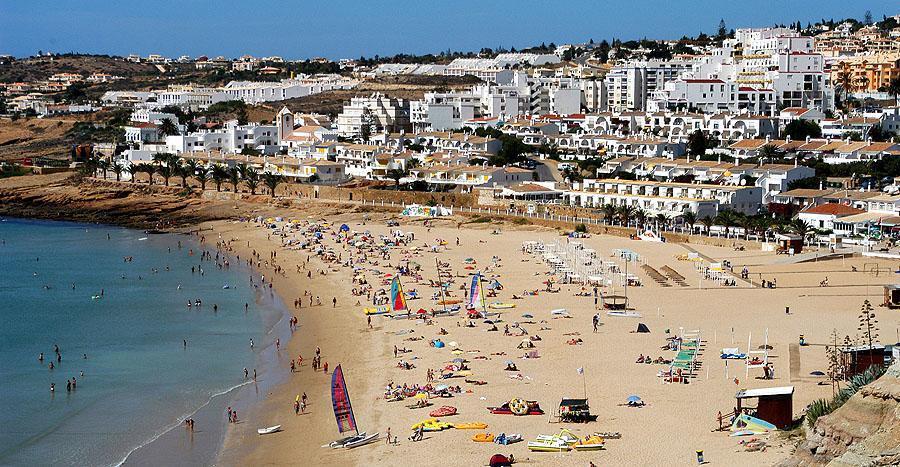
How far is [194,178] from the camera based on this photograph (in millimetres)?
57438

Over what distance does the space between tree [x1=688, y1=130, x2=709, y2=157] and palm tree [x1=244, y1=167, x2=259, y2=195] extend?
64.7 feet

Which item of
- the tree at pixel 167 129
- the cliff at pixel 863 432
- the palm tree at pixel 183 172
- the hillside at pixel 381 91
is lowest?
the cliff at pixel 863 432

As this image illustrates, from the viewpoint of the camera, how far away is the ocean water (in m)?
18.8

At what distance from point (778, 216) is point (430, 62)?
80306mm

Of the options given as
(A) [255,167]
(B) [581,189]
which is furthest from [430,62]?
(B) [581,189]

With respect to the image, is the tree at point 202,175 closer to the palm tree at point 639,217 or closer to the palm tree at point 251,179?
the palm tree at point 251,179

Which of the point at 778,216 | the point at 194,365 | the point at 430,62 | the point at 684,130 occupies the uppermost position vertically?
the point at 430,62

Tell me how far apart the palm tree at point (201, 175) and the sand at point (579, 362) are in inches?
917

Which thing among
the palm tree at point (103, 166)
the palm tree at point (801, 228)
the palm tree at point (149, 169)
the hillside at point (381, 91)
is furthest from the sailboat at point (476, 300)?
the hillside at point (381, 91)

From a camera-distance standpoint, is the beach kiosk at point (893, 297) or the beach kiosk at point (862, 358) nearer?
the beach kiosk at point (862, 358)

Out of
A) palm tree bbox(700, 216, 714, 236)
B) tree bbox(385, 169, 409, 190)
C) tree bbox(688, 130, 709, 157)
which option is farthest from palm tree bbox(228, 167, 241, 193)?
palm tree bbox(700, 216, 714, 236)

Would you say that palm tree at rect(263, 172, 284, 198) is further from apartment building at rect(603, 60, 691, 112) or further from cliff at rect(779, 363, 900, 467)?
cliff at rect(779, 363, 900, 467)

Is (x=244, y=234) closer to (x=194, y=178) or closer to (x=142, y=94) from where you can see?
(x=194, y=178)

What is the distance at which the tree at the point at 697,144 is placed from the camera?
168 ft
